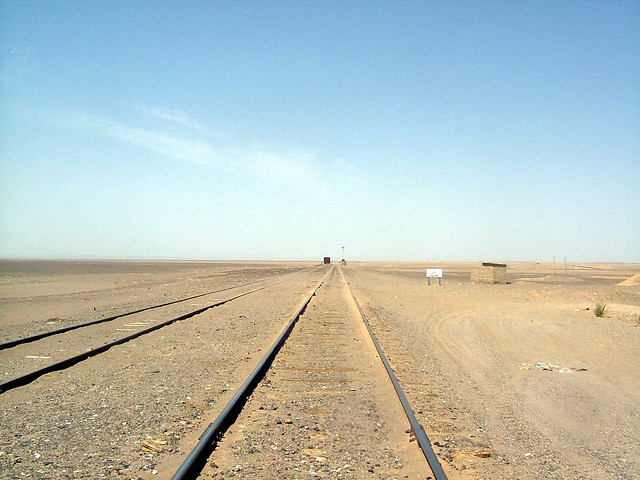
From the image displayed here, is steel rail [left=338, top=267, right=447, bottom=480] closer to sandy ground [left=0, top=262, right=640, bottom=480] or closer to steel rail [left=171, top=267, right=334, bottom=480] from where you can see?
sandy ground [left=0, top=262, right=640, bottom=480]

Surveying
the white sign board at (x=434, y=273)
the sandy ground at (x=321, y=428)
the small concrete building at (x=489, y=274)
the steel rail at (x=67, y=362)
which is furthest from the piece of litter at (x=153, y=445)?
the small concrete building at (x=489, y=274)

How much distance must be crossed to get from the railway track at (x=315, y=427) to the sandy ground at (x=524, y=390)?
0.37m

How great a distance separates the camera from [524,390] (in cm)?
801

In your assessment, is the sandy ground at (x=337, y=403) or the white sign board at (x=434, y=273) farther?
the white sign board at (x=434, y=273)

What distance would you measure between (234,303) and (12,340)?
10003 millimetres

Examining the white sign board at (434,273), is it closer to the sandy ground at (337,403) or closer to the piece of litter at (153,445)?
the sandy ground at (337,403)

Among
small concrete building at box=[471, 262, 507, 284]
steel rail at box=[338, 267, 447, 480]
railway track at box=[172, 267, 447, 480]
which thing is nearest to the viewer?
steel rail at box=[338, 267, 447, 480]

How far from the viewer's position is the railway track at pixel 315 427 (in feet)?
15.2

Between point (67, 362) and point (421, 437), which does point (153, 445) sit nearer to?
point (421, 437)

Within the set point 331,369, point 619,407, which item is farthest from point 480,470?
point 331,369

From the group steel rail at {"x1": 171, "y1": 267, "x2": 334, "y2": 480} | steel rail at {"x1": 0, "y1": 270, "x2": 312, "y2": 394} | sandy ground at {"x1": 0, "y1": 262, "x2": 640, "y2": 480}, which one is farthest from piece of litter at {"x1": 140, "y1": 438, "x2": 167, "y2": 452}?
steel rail at {"x1": 0, "y1": 270, "x2": 312, "y2": 394}

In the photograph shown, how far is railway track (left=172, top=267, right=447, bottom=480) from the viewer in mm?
4633

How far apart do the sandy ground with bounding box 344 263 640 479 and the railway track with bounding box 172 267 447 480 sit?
37 centimetres

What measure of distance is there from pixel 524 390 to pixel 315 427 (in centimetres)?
398
